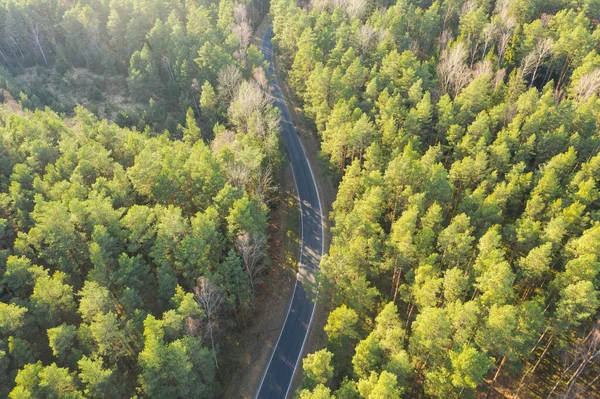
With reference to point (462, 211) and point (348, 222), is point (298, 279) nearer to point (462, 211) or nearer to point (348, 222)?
point (348, 222)

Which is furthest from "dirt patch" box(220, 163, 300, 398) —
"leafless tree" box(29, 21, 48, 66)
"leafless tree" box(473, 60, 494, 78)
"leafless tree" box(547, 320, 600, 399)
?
"leafless tree" box(29, 21, 48, 66)

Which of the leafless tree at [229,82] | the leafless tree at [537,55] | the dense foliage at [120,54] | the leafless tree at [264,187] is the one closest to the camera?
the leafless tree at [264,187]

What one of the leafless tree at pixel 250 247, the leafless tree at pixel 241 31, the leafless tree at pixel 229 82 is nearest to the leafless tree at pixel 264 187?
the leafless tree at pixel 250 247

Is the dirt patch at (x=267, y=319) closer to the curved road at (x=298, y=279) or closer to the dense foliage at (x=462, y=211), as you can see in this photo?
the curved road at (x=298, y=279)

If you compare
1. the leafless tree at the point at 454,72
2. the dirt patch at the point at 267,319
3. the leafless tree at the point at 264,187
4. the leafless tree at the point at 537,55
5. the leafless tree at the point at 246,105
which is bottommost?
the dirt patch at the point at 267,319

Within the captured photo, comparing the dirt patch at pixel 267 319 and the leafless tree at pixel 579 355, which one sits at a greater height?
the leafless tree at pixel 579 355

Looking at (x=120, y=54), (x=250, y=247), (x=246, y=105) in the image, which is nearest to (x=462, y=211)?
(x=250, y=247)

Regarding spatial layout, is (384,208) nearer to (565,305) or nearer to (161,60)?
(565,305)
